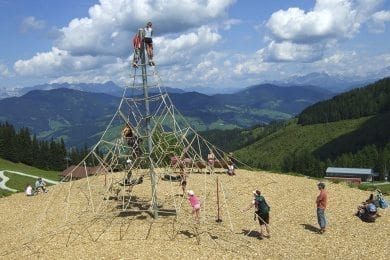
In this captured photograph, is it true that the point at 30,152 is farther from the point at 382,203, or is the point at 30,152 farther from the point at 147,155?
the point at 382,203

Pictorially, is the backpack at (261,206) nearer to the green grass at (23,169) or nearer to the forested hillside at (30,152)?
the green grass at (23,169)

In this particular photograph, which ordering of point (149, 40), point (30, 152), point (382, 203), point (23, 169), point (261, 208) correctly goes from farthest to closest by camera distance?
point (30, 152)
point (23, 169)
point (382, 203)
point (149, 40)
point (261, 208)

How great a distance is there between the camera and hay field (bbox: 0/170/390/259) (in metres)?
19.5

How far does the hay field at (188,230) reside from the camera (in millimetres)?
19453

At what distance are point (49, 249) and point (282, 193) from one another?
16.6 metres

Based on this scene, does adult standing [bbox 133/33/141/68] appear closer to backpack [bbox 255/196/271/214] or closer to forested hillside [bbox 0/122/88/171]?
backpack [bbox 255/196/271/214]

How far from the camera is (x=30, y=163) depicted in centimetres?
12619

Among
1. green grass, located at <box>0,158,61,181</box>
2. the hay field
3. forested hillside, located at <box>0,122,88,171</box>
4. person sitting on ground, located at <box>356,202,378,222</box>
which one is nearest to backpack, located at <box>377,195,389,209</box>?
the hay field

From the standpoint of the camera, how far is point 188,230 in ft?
70.5

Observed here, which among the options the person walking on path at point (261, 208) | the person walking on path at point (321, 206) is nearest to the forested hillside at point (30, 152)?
the person walking on path at point (321, 206)

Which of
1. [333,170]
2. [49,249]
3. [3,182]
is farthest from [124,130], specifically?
[333,170]

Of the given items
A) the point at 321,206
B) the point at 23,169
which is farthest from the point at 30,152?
the point at 321,206

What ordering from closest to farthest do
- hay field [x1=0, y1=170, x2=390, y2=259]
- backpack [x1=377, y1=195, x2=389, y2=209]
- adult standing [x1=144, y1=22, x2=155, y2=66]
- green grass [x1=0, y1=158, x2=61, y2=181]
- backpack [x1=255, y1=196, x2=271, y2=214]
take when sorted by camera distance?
1. hay field [x1=0, y1=170, x2=390, y2=259]
2. backpack [x1=255, y1=196, x2=271, y2=214]
3. adult standing [x1=144, y1=22, x2=155, y2=66]
4. backpack [x1=377, y1=195, x2=389, y2=209]
5. green grass [x1=0, y1=158, x2=61, y2=181]

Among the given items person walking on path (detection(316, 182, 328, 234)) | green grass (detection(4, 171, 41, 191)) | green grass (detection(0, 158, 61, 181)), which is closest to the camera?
person walking on path (detection(316, 182, 328, 234))
